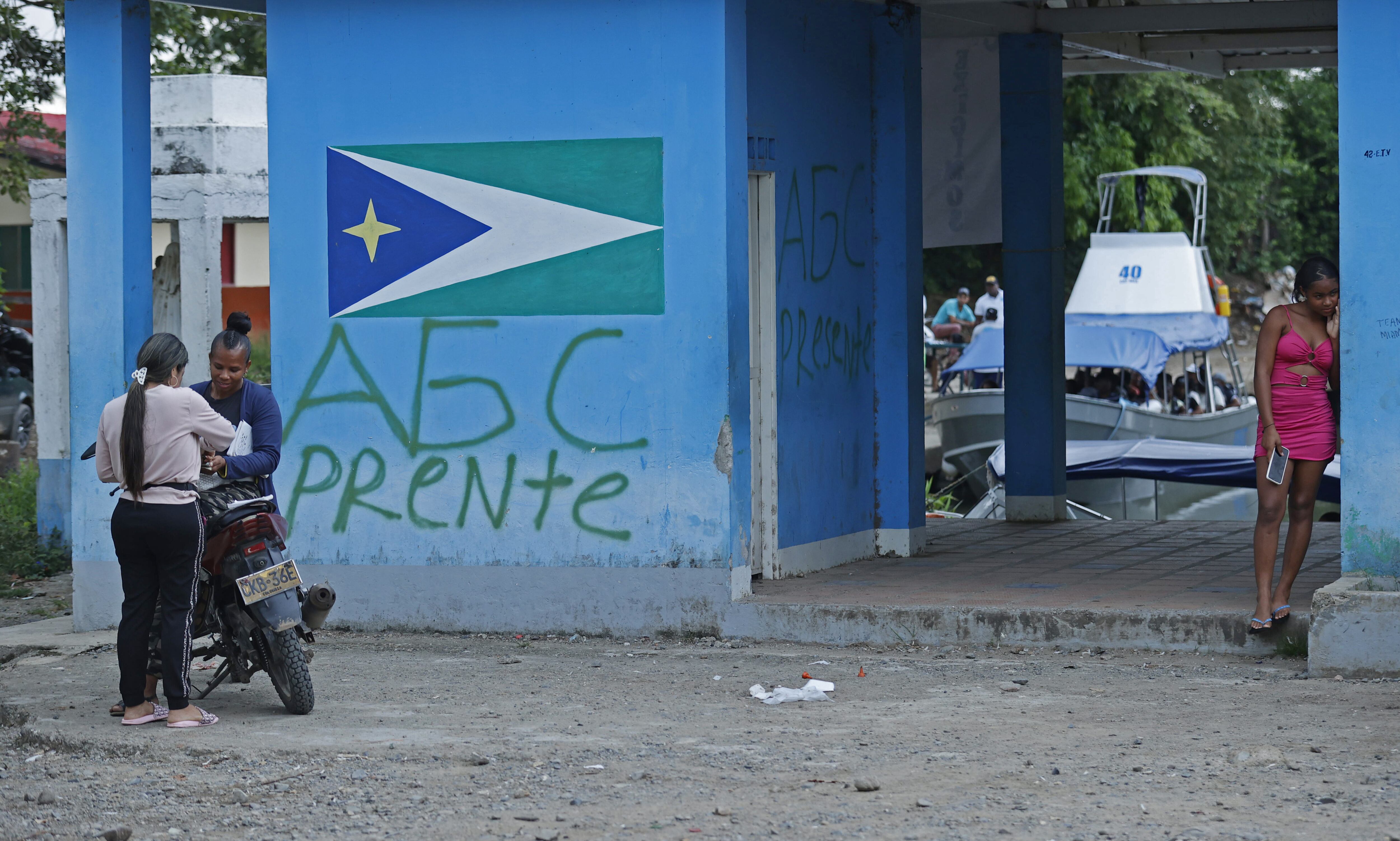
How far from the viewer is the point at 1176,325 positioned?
23688 millimetres

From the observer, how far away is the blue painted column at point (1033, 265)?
42.1 feet

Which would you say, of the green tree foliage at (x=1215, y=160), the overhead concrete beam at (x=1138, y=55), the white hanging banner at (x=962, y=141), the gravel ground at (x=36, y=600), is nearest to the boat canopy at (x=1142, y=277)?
the green tree foliage at (x=1215, y=160)

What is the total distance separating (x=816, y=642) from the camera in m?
8.29

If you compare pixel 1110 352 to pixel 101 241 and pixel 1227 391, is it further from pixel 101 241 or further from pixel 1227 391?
pixel 101 241

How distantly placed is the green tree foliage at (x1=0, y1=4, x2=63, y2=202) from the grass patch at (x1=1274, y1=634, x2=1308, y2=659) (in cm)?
1314

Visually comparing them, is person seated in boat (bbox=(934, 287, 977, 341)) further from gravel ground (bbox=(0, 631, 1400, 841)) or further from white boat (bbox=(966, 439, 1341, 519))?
gravel ground (bbox=(0, 631, 1400, 841))

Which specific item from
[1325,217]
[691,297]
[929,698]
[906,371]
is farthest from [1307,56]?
[1325,217]

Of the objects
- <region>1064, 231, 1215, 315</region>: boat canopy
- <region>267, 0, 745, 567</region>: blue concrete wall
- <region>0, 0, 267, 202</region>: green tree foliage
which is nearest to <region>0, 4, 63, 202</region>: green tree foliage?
<region>0, 0, 267, 202</region>: green tree foliage

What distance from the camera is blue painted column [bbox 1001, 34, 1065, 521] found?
12.8 m

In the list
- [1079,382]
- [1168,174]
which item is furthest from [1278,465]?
[1168,174]

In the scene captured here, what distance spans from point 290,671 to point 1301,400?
4742 millimetres

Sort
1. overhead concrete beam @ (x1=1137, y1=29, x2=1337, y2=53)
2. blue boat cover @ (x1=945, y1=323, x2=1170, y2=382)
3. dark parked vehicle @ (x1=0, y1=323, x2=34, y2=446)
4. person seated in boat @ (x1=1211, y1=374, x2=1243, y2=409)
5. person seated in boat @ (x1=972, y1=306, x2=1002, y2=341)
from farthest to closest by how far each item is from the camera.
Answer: person seated in boat @ (x1=1211, y1=374, x2=1243, y2=409) < person seated in boat @ (x1=972, y1=306, x2=1002, y2=341) < blue boat cover @ (x1=945, y1=323, x2=1170, y2=382) < dark parked vehicle @ (x1=0, y1=323, x2=34, y2=446) < overhead concrete beam @ (x1=1137, y1=29, x2=1337, y2=53)

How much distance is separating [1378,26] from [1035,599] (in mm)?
3265

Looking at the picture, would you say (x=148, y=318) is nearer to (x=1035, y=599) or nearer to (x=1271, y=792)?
(x=1035, y=599)
